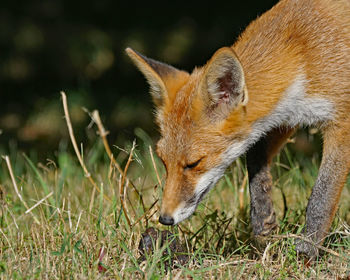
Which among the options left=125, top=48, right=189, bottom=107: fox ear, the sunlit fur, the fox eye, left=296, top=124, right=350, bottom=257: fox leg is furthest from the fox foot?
left=125, top=48, right=189, bottom=107: fox ear

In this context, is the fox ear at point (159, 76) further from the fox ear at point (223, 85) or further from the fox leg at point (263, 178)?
the fox leg at point (263, 178)

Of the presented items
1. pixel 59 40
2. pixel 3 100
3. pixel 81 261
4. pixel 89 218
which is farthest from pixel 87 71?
pixel 81 261

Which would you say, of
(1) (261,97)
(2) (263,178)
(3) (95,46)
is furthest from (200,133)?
(3) (95,46)

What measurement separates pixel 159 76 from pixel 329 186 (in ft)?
4.89

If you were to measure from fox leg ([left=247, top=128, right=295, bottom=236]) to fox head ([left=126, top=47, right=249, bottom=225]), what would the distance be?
0.53 m

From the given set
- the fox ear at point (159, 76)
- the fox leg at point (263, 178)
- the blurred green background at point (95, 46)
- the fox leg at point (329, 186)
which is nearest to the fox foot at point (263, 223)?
the fox leg at point (263, 178)

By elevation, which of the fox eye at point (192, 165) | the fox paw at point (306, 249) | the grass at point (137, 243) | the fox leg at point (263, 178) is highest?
the fox eye at point (192, 165)

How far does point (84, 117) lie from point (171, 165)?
16.9ft

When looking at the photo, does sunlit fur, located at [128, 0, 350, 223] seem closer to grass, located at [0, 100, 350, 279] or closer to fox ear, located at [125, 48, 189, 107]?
fox ear, located at [125, 48, 189, 107]

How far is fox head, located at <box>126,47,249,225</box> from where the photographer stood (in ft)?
14.1

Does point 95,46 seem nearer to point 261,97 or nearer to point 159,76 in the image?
point 159,76

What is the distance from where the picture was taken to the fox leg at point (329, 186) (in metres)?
4.53

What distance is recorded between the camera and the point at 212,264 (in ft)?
14.0

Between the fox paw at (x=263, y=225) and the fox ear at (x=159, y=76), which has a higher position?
the fox ear at (x=159, y=76)
